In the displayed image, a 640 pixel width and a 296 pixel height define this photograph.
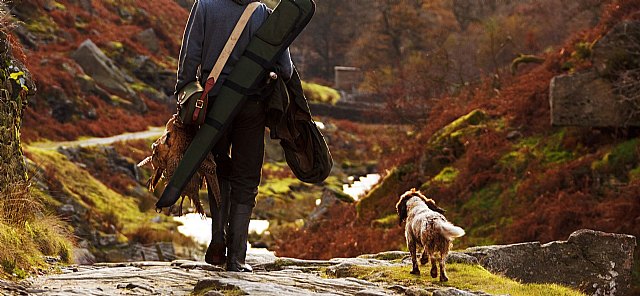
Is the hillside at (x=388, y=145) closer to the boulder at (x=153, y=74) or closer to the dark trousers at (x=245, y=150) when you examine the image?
the boulder at (x=153, y=74)

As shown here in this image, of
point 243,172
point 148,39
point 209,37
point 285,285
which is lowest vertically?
point 285,285

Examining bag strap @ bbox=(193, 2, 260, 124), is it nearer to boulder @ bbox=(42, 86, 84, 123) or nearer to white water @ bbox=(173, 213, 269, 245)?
white water @ bbox=(173, 213, 269, 245)

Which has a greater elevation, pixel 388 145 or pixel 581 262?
pixel 388 145

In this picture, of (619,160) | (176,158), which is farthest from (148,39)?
(176,158)

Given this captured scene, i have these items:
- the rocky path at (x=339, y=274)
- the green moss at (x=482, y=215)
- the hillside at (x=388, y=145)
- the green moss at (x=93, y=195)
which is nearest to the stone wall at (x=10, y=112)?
the hillside at (x=388, y=145)

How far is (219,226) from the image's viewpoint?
7797 mm

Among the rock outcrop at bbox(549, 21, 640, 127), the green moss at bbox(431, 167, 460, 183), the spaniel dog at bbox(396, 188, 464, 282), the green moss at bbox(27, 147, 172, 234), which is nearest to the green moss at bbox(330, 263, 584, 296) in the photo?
the spaniel dog at bbox(396, 188, 464, 282)

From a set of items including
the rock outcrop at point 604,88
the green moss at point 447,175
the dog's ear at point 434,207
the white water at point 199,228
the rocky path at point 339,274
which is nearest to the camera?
the rocky path at point 339,274

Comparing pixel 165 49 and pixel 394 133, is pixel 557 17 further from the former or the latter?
pixel 165 49

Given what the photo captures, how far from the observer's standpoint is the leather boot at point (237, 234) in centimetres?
762

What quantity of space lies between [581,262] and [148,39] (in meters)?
42.1

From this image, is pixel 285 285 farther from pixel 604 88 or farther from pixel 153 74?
pixel 153 74

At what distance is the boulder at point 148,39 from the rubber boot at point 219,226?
43316 millimetres

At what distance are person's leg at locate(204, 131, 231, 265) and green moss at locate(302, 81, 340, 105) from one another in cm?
5140
